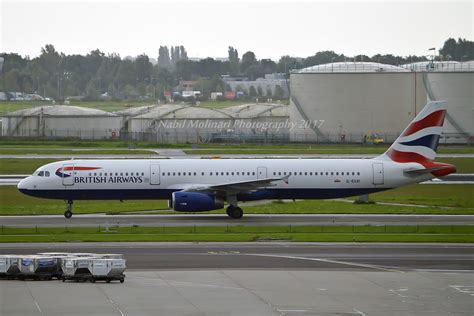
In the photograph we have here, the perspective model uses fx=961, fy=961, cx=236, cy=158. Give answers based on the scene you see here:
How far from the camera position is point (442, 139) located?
114625 millimetres

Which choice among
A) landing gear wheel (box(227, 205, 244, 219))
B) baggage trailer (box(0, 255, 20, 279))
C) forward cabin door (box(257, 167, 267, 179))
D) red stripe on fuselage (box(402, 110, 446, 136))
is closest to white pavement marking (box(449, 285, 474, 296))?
baggage trailer (box(0, 255, 20, 279))

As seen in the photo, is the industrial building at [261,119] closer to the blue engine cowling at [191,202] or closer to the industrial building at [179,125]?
the industrial building at [179,125]

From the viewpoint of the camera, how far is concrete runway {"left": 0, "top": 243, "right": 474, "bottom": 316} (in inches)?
1143

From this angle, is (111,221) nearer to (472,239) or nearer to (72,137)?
(472,239)

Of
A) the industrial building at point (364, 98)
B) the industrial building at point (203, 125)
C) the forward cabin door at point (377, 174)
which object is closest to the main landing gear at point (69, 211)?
the forward cabin door at point (377, 174)

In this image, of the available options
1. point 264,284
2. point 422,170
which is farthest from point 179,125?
point 264,284

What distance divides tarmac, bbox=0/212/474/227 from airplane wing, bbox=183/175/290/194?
1.66 meters

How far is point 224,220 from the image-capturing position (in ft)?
178

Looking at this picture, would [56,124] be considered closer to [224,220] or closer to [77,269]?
[224,220]

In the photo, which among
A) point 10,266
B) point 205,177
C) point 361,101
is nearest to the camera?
point 10,266

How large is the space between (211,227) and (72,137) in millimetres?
80385

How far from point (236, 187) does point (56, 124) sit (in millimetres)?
80927

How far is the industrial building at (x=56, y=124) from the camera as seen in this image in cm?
13038

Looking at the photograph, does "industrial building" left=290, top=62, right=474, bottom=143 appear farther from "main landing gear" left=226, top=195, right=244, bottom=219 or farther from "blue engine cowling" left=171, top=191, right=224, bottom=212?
"blue engine cowling" left=171, top=191, right=224, bottom=212
